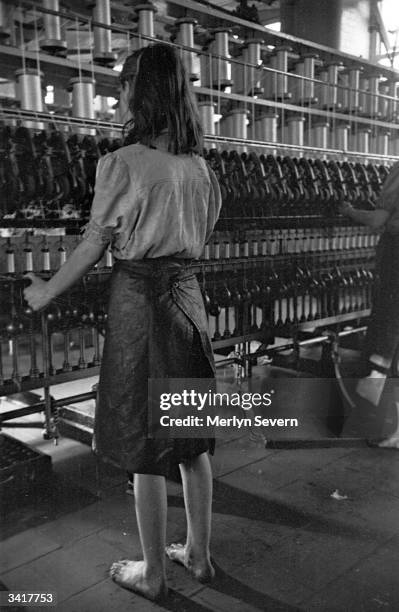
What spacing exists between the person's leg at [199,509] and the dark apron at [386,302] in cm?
154

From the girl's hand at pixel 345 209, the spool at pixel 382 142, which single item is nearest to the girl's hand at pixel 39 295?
the girl's hand at pixel 345 209

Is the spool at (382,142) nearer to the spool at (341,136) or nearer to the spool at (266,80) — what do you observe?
the spool at (341,136)

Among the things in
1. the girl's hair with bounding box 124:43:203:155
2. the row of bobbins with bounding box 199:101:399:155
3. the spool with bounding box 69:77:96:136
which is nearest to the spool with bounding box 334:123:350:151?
the row of bobbins with bounding box 199:101:399:155

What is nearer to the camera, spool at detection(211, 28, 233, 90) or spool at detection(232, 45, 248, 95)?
spool at detection(211, 28, 233, 90)

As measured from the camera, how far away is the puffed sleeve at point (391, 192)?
2.86 metres

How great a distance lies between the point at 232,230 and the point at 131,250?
1547 mm

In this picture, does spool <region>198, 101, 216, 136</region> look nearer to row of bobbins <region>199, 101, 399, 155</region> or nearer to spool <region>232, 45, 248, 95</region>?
row of bobbins <region>199, 101, 399, 155</region>

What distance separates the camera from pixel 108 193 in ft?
4.80

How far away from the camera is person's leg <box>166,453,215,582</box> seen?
1715 millimetres

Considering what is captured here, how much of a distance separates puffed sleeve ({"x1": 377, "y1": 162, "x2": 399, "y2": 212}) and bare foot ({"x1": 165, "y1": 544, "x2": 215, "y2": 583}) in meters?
1.87

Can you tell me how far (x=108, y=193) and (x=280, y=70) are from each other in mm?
2577

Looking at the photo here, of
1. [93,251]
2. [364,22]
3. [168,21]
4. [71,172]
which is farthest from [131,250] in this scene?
[364,22]

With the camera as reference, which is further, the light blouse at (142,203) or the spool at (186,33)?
the spool at (186,33)

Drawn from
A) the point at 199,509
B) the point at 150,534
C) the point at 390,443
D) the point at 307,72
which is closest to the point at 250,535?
the point at 199,509
